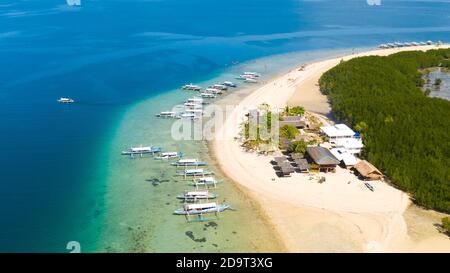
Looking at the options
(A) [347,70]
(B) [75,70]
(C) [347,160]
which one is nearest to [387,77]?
(A) [347,70]

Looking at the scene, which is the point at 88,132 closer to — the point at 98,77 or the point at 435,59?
the point at 98,77

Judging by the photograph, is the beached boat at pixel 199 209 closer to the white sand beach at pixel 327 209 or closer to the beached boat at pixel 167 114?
the white sand beach at pixel 327 209

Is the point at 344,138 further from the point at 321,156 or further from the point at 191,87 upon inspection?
the point at 191,87

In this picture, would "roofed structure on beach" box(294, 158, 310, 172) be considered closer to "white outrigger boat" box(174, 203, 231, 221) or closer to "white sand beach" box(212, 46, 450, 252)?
"white sand beach" box(212, 46, 450, 252)

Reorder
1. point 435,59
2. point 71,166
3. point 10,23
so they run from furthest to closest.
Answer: point 10,23, point 435,59, point 71,166

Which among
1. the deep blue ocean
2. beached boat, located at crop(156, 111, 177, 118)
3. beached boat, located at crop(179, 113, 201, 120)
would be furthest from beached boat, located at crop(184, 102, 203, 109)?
the deep blue ocean

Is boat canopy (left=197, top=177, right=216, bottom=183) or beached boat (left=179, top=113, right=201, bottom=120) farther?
beached boat (left=179, top=113, right=201, bottom=120)

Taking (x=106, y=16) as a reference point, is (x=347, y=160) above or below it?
below
